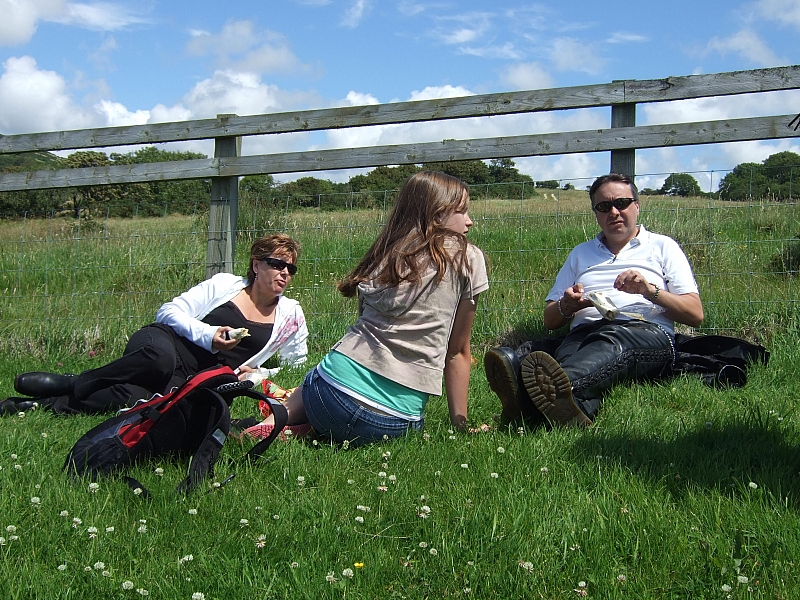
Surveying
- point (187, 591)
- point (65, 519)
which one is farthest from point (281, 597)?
point (65, 519)

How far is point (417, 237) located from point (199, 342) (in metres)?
2.05

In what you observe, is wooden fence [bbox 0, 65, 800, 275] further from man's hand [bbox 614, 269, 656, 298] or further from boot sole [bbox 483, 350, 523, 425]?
boot sole [bbox 483, 350, 523, 425]

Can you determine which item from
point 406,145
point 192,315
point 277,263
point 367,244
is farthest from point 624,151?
point 192,315

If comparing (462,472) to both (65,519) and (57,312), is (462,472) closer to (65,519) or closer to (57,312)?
(65,519)

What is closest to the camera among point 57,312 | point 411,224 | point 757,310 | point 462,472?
point 462,472

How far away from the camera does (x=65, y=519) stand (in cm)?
243

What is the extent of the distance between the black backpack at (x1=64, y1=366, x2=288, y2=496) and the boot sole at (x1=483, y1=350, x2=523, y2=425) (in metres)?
0.99

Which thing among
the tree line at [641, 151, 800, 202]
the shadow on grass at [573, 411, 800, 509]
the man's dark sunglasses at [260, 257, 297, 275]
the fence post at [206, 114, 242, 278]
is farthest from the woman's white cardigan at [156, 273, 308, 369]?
the tree line at [641, 151, 800, 202]

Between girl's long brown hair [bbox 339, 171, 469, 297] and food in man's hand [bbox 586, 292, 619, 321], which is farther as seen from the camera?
food in man's hand [bbox 586, 292, 619, 321]

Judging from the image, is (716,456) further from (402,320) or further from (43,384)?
(43,384)

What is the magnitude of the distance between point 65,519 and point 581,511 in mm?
1746

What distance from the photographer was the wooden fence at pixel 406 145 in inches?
201

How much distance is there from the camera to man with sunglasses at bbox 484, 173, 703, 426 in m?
3.28

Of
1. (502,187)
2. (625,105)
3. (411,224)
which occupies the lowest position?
(411,224)
